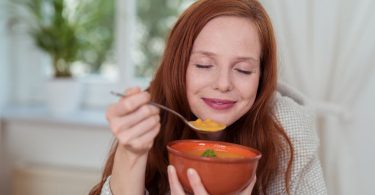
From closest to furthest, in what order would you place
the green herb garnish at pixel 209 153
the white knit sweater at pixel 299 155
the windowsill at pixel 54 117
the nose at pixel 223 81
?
the green herb garnish at pixel 209 153 → the nose at pixel 223 81 → the white knit sweater at pixel 299 155 → the windowsill at pixel 54 117

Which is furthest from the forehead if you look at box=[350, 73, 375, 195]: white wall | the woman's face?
box=[350, 73, 375, 195]: white wall

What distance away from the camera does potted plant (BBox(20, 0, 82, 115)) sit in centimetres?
225

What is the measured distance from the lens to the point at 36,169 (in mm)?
2277

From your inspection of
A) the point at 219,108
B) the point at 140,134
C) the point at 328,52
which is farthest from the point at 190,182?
the point at 328,52

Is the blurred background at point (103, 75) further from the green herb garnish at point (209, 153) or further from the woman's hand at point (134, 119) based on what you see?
the woman's hand at point (134, 119)

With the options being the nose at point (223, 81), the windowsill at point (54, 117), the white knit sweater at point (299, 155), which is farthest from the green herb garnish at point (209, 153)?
the windowsill at point (54, 117)

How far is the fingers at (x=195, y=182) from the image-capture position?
84 centimetres

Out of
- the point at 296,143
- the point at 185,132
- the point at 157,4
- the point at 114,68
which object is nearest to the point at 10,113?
the point at 114,68

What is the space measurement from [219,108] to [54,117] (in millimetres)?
1414

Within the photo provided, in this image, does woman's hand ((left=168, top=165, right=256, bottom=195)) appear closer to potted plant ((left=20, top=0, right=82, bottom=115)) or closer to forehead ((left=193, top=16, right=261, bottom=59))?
forehead ((left=193, top=16, right=261, bottom=59))

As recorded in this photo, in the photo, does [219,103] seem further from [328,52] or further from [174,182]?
[328,52]

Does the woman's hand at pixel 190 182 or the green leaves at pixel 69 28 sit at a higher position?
the green leaves at pixel 69 28

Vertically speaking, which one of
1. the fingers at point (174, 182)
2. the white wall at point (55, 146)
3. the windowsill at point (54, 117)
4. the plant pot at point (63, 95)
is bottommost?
the white wall at point (55, 146)

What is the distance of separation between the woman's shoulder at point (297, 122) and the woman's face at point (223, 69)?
0.25 metres
